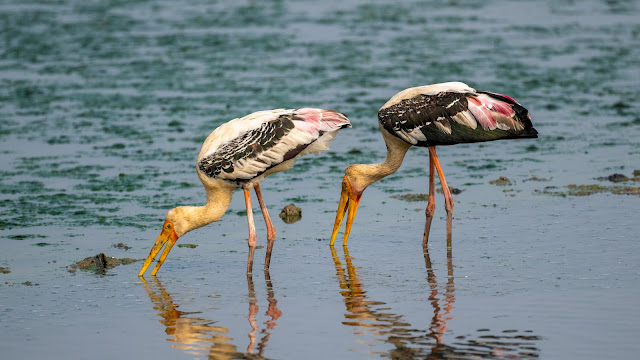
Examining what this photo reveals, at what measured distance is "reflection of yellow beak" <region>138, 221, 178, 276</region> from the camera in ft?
31.2

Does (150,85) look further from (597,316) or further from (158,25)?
(597,316)

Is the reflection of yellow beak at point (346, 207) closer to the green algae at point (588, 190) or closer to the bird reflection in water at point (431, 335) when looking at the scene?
the bird reflection in water at point (431, 335)

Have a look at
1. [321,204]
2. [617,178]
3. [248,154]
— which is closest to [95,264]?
[248,154]

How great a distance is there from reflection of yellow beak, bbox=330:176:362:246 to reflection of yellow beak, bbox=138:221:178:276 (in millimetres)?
1568

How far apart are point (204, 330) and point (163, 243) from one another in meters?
1.85

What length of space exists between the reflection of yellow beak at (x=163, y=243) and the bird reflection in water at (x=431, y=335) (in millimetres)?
1663

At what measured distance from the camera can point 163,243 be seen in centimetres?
967

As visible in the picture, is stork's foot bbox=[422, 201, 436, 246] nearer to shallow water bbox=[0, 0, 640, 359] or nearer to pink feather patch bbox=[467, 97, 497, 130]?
shallow water bbox=[0, 0, 640, 359]

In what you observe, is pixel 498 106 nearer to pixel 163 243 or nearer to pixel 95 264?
pixel 163 243

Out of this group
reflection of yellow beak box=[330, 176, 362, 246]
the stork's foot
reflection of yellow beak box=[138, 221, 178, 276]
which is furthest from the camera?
reflection of yellow beak box=[330, 176, 362, 246]

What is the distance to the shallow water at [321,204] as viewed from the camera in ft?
25.8

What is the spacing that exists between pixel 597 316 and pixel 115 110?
10.5 m

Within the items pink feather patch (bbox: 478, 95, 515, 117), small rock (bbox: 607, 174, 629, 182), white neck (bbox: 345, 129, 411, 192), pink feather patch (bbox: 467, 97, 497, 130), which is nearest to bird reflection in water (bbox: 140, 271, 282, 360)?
white neck (bbox: 345, 129, 411, 192)

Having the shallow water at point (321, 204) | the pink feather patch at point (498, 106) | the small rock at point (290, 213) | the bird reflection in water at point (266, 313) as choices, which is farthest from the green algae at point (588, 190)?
the bird reflection in water at point (266, 313)
